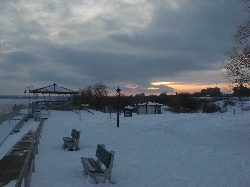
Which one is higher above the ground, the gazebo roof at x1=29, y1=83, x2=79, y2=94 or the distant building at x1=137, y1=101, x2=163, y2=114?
the gazebo roof at x1=29, y1=83, x2=79, y2=94

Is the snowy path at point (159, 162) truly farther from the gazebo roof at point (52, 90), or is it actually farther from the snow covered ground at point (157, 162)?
the gazebo roof at point (52, 90)

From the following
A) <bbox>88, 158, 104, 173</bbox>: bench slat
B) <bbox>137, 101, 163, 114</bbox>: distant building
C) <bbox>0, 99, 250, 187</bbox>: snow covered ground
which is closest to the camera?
<bbox>88, 158, 104, 173</bbox>: bench slat

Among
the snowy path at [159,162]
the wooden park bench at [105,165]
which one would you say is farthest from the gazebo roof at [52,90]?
the wooden park bench at [105,165]

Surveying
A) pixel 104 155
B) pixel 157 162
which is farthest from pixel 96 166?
pixel 157 162

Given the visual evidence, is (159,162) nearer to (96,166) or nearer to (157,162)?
(157,162)

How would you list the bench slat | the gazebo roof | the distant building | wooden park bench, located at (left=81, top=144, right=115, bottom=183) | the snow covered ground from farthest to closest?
the distant building
the gazebo roof
the snow covered ground
the bench slat
wooden park bench, located at (left=81, top=144, right=115, bottom=183)

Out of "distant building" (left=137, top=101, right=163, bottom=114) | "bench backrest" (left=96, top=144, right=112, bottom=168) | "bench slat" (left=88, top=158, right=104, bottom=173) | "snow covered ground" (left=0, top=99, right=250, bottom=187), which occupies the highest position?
"distant building" (left=137, top=101, right=163, bottom=114)

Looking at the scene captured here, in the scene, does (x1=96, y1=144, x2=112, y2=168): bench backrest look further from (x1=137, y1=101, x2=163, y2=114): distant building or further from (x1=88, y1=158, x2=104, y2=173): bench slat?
(x1=137, y1=101, x2=163, y2=114): distant building

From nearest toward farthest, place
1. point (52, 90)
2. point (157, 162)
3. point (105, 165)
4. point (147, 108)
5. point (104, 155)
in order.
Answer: point (105, 165)
point (104, 155)
point (157, 162)
point (52, 90)
point (147, 108)

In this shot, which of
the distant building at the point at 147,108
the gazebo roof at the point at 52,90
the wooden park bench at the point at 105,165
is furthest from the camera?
the distant building at the point at 147,108

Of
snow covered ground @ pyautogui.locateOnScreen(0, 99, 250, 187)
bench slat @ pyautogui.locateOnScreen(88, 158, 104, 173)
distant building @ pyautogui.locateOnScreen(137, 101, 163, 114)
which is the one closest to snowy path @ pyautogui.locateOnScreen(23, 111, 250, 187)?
snow covered ground @ pyautogui.locateOnScreen(0, 99, 250, 187)

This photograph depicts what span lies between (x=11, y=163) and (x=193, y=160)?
5.89 m

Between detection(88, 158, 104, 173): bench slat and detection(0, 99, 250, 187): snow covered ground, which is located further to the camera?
detection(0, 99, 250, 187): snow covered ground

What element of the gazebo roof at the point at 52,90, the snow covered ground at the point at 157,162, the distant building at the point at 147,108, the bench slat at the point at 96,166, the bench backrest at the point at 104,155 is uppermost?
the gazebo roof at the point at 52,90
